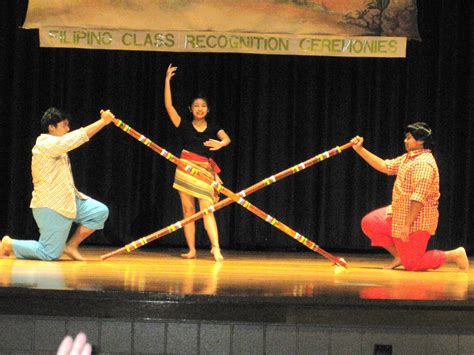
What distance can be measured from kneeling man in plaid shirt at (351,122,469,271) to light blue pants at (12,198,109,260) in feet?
5.91

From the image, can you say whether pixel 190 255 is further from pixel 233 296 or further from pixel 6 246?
pixel 233 296

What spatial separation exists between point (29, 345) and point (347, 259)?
345 cm

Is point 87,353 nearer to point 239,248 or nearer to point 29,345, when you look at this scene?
point 29,345

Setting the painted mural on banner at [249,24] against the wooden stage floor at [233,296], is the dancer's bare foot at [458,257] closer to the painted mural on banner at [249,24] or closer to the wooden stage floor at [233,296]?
the wooden stage floor at [233,296]

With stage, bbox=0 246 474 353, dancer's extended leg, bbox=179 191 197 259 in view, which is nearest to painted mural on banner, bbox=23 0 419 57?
dancer's extended leg, bbox=179 191 197 259

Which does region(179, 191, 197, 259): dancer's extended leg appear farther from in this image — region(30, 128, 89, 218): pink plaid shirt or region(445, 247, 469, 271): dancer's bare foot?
region(445, 247, 469, 271): dancer's bare foot

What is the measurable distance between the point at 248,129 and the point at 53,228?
88.7 inches

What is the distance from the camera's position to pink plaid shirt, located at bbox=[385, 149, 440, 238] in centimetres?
655

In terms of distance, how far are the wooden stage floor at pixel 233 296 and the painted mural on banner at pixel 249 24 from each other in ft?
6.51

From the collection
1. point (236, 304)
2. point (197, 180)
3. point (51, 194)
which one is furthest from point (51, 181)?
point (236, 304)

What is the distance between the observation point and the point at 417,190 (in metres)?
6.55

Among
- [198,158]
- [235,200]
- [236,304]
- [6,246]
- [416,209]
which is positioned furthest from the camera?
[198,158]

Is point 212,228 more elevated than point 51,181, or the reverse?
point 51,181

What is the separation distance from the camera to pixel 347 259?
25.6ft
